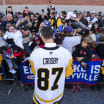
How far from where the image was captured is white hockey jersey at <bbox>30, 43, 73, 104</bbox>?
75.0 inches

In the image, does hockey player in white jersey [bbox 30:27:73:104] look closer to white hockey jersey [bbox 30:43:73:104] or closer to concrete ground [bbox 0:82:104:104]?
white hockey jersey [bbox 30:43:73:104]

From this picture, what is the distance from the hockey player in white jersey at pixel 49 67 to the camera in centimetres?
191

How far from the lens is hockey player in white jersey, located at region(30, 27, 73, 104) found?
75.1 inches

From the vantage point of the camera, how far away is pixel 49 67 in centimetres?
195

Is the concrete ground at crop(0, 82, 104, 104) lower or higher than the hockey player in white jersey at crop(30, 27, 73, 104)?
lower

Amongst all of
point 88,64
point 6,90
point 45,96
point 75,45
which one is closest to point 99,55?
point 88,64

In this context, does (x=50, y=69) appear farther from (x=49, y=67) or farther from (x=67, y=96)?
(x=67, y=96)

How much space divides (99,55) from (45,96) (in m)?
2.40

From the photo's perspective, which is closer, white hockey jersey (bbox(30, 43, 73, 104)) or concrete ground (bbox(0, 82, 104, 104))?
white hockey jersey (bbox(30, 43, 73, 104))

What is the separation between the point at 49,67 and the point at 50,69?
34mm

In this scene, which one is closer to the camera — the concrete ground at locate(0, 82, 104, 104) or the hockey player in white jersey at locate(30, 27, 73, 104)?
the hockey player in white jersey at locate(30, 27, 73, 104)

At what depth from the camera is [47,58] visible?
189cm

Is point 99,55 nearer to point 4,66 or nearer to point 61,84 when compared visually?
point 61,84

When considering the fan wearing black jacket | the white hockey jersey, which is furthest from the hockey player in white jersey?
the fan wearing black jacket
